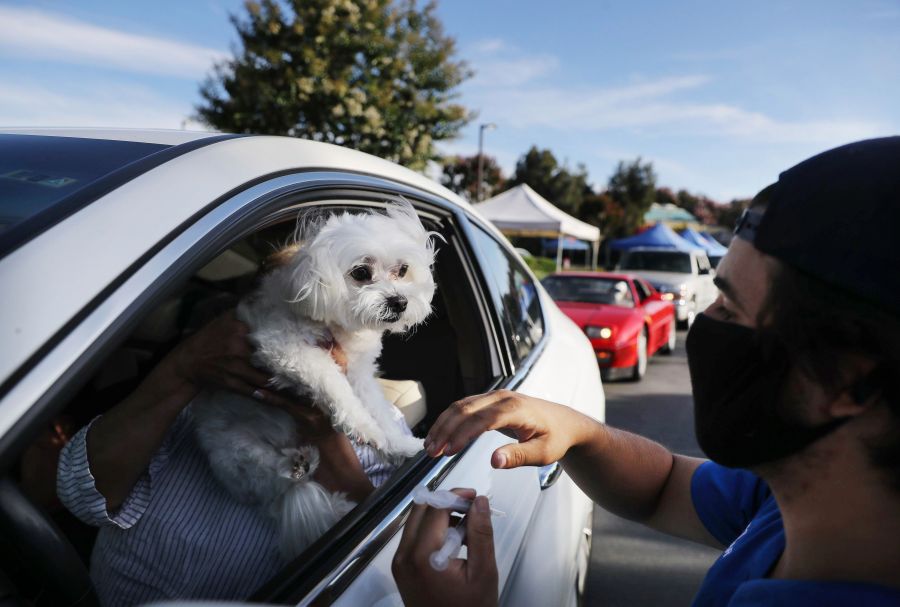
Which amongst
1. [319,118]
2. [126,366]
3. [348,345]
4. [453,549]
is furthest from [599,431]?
[319,118]

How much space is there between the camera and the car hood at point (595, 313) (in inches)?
313

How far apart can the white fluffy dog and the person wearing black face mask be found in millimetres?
465

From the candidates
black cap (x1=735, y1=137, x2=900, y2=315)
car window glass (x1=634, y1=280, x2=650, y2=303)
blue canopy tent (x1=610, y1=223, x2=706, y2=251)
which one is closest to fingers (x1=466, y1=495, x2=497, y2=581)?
black cap (x1=735, y1=137, x2=900, y2=315)

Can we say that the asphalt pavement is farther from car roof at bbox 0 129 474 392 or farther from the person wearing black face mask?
car roof at bbox 0 129 474 392

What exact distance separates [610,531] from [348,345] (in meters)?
2.96

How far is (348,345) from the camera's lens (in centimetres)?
186

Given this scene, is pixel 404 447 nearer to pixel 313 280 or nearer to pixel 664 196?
pixel 313 280

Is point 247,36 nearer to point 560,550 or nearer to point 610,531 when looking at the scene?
point 610,531

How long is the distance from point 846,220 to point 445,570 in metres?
0.78

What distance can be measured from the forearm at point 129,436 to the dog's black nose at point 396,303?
2.06 ft

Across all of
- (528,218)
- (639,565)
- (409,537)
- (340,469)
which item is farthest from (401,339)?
(528,218)

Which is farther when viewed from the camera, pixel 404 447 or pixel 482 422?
A: pixel 404 447

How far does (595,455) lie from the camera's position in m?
1.56

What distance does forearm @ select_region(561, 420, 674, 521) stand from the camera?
1.55 meters
